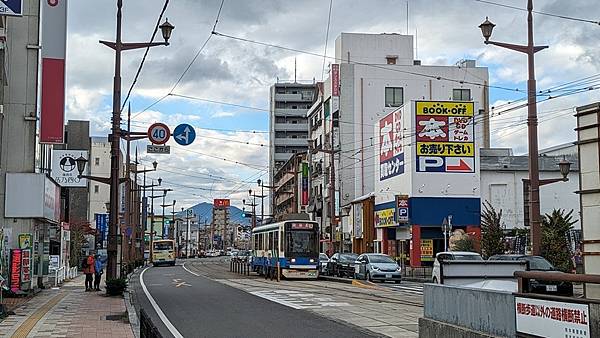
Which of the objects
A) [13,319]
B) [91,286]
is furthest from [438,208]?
[13,319]

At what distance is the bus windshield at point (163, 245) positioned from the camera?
278ft

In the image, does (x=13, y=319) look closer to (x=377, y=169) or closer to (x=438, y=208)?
(x=438, y=208)

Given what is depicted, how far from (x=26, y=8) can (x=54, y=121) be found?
4.11 m

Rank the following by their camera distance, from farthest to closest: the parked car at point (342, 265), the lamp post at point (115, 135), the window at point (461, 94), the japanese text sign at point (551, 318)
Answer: the window at point (461, 94) < the parked car at point (342, 265) < the lamp post at point (115, 135) < the japanese text sign at point (551, 318)

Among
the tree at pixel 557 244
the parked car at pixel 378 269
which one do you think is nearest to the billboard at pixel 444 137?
the parked car at pixel 378 269

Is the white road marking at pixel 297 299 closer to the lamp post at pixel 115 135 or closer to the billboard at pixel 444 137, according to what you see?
the lamp post at pixel 115 135

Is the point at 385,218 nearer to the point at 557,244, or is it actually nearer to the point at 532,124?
the point at 557,244

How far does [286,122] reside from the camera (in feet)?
441

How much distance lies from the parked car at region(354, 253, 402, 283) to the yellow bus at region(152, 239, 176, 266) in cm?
4377

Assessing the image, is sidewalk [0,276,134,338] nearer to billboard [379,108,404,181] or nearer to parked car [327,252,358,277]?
parked car [327,252,358,277]

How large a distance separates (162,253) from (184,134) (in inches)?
2302

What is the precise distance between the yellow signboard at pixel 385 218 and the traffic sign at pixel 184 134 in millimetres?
31318

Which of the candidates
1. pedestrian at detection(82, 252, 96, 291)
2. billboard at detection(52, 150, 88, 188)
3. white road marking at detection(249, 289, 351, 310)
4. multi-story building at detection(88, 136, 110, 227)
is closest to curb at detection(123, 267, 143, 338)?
pedestrian at detection(82, 252, 96, 291)

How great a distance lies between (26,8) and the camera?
28.6 meters
